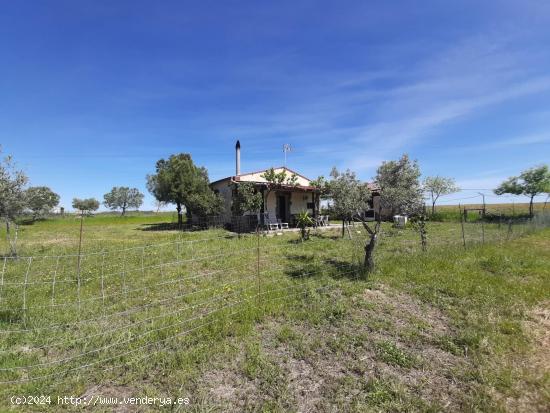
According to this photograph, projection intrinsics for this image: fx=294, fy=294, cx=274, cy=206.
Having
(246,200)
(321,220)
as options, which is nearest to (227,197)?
(246,200)

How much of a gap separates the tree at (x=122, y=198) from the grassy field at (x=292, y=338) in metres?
100

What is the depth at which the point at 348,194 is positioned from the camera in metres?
8.45

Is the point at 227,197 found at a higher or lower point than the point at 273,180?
lower

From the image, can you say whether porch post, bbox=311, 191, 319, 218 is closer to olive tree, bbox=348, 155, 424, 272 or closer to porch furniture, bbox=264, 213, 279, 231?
porch furniture, bbox=264, 213, 279, 231

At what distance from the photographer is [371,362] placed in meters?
3.86

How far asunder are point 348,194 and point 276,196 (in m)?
12.1

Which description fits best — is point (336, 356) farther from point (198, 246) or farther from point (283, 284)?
point (198, 246)

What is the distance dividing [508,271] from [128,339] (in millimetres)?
8965

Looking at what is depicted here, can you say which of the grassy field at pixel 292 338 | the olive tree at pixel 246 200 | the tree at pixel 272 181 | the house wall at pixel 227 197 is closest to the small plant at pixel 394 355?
the grassy field at pixel 292 338

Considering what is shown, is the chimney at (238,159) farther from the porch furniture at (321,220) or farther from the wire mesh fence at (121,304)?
the wire mesh fence at (121,304)

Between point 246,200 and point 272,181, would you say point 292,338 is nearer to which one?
point 246,200

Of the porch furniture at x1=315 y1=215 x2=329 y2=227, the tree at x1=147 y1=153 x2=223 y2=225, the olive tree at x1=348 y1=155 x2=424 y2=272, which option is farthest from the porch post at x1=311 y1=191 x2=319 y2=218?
the olive tree at x1=348 y1=155 x2=424 y2=272

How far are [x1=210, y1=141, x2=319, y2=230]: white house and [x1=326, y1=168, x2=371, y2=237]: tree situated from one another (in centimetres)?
964

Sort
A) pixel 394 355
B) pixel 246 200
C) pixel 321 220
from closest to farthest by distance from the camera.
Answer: pixel 394 355, pixel 246 200, pixel 321 220
